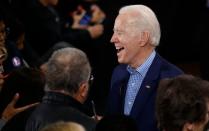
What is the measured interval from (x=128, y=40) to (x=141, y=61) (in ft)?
0.52

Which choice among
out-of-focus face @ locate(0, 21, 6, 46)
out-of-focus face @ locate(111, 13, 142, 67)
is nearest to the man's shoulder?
out-of-focus face @ locate(111, 13, 142, 67)

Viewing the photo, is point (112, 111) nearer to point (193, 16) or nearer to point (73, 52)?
point (73, 52)

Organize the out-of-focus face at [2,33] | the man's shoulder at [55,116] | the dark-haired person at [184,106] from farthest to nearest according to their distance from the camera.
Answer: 1. the out-of-focus face at [2,33]
2. the man's shoulder at [55,116]
3. the dark-haired person at [184,106]

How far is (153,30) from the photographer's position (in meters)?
3.58

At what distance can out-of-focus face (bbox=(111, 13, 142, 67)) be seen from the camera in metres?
3.58

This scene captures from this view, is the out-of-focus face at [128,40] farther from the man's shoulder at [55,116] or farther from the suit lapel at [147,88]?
the man's shoulder at [55,116]

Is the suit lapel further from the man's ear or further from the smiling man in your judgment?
the man's ear

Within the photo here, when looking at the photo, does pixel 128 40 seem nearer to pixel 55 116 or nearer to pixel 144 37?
pixel 144 37

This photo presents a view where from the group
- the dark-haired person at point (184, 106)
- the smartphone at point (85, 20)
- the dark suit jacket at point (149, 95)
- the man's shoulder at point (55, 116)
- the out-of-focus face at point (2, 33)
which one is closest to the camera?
the dark-haired person at point (184, 106)

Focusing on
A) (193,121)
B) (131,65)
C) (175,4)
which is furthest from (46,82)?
(175,4)

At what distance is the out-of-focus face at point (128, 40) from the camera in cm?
358

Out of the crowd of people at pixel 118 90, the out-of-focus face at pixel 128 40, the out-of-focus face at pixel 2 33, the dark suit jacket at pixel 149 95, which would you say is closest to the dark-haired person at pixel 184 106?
the crowd of people at pixel 118 90

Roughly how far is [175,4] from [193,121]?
4983 millimetres

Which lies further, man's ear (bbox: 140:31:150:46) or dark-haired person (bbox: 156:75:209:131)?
man's ear (bbox: 140:31:150:46)
